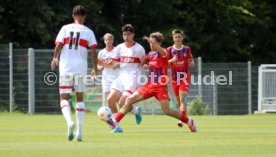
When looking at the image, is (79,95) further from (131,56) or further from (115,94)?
(115,94)

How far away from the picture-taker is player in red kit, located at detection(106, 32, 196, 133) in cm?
1736

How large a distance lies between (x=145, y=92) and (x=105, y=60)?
11.2ft

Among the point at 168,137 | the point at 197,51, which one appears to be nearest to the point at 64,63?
the point at 168,137

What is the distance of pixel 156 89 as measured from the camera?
17.5 m

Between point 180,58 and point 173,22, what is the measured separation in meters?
22.1

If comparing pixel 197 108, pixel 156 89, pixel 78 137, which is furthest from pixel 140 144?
pixel 197 108

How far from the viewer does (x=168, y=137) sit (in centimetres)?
1564

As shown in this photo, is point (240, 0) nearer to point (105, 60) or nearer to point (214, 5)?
point (214, 5)

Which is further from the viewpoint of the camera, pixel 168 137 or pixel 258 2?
pixel 258 2

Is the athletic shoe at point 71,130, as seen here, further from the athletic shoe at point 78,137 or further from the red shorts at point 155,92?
the red shorts at point 155,92

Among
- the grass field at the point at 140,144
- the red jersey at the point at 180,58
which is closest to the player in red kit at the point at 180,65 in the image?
the red jersey at the point at 180,58

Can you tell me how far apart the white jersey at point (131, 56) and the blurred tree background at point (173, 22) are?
58.4 ft

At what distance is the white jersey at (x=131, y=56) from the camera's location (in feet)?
60.8

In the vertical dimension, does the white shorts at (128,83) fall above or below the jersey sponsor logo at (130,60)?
below
